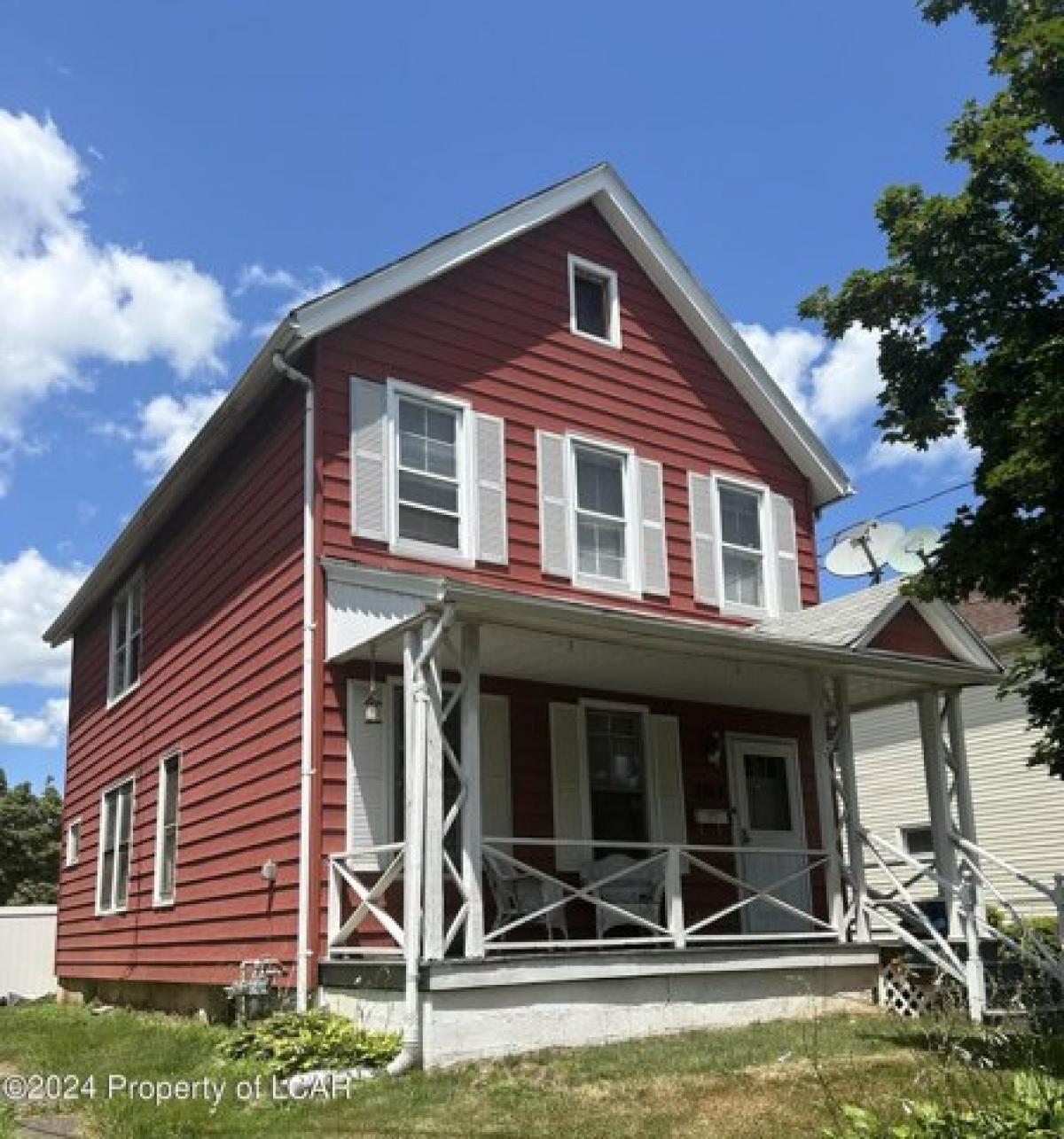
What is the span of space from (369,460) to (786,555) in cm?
552

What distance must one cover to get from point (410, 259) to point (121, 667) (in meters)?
8.10

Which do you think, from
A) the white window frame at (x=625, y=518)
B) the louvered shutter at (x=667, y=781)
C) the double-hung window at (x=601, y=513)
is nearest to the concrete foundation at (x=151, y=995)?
the louvered shutter at (x=667, y=781)

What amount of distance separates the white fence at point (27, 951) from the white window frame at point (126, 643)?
18.4ft

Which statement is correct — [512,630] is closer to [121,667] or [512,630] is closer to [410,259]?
[410,259]

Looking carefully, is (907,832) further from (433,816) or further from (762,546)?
(433,816)

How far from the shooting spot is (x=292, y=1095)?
770 cm

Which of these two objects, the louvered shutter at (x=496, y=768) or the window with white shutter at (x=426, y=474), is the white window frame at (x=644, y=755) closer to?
the louvered shutter at (x=496, y=768)

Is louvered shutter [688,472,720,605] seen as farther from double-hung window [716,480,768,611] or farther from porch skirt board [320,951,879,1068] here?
porch skirt board [320,951,879,1068]

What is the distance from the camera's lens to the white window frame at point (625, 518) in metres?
12.8

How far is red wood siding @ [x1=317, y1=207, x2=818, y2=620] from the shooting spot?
11719mm

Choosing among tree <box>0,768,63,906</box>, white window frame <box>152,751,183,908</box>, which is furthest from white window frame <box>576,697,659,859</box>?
tree <box>0,768,63,906</box>

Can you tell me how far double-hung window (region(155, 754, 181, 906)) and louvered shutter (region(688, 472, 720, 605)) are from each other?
20.2 ft

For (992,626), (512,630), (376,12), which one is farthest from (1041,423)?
(992,626)

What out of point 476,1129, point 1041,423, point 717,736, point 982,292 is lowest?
point 476,1129
